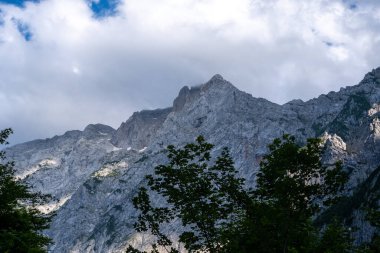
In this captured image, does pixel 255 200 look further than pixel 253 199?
No

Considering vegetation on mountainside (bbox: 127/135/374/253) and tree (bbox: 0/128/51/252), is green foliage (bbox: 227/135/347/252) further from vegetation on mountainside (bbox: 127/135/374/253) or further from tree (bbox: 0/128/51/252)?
tree (bbox: 0/128/51/252)

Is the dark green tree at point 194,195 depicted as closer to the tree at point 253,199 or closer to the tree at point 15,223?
the tree at point 253,199

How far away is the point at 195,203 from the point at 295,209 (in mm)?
5157

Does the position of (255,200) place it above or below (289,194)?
above

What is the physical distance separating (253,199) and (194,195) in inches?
162

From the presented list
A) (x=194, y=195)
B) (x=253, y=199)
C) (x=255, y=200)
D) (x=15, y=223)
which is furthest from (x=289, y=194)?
(x=15, y=223)

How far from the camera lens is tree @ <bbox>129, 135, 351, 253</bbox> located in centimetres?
2447

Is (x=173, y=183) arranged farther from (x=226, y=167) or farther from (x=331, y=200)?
(x=331, y=200)

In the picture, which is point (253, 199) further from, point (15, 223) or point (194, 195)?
point (15, 223)

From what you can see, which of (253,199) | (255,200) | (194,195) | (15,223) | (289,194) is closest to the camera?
(289,194)

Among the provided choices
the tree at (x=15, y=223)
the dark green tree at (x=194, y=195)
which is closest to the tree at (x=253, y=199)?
the dark green tree at (x=194, y=195)

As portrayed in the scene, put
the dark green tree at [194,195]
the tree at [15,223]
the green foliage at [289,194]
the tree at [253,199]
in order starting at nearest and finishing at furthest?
the green foliage at [289,194] → the tree at [253,199] → the dark green tree at [194,195] → the tree at [15,223]

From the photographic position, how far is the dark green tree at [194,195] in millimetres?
26047

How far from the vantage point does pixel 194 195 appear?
85.4ft
